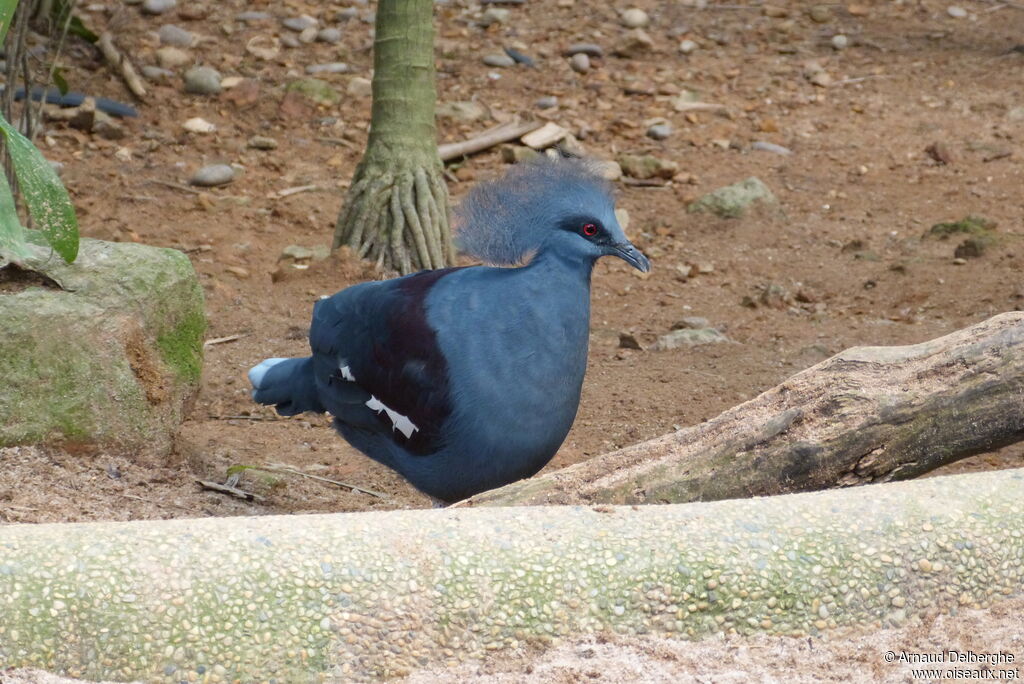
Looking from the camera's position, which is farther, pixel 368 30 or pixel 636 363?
pixel 368 30

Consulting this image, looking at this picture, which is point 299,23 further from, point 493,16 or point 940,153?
point 940,153

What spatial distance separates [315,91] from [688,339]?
141 inches

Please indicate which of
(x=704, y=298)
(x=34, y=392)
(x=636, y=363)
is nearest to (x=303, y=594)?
(x=34, y=392)

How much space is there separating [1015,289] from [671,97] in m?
3.19

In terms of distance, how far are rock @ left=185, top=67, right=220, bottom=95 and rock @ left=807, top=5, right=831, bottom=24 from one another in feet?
13.9

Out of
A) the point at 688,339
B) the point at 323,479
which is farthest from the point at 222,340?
the point at 688,339

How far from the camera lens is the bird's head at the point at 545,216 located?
314cm

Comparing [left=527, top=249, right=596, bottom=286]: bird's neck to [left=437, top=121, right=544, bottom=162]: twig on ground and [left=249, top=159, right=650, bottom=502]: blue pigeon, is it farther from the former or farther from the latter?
[left=437, top=121, right=544, bottom=162]: twig on ground

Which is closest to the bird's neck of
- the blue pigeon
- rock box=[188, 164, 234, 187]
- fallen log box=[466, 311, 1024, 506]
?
the blue pigeon

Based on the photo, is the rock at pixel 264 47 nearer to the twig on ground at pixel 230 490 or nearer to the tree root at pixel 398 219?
the tree root at pixel 398 219

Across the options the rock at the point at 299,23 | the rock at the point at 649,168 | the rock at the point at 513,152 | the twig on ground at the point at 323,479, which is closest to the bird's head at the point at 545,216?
the twig on ground at the point at 323,479

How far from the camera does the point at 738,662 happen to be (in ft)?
6.59

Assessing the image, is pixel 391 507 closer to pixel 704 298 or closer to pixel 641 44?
pixel 704 298

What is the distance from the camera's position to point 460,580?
6.76 ft
